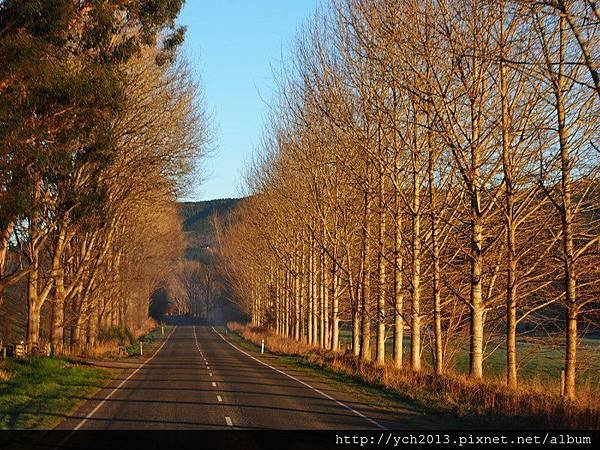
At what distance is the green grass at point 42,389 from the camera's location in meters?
16.5

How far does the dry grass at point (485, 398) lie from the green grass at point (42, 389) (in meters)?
9.24

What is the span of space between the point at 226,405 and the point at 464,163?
8.71 metres

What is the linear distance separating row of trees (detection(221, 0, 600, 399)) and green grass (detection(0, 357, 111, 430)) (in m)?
10.5

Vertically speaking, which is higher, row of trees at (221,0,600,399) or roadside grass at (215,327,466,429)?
row of trees at (221,0,600,399)

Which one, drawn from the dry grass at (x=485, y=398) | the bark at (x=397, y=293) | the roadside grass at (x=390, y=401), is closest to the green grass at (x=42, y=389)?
the roadside grass at (x=390, y=401)

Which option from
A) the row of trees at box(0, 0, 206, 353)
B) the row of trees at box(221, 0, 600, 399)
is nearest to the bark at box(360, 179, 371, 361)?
the row of trees at box(221, 0, 600, 399)

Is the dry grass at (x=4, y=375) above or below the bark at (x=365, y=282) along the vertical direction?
below

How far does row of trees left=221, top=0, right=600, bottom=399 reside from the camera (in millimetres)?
17328

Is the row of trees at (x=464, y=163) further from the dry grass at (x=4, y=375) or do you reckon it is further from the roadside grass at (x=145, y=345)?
the roadside grass at (x=145, y=345)

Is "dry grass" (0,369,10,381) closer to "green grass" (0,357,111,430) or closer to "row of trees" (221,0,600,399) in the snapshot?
"green grass" (0,357,111,430)

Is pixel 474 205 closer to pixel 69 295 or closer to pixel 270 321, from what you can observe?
pixel 69 295

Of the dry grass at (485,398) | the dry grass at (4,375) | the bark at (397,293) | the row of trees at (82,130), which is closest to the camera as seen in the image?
the dry grass at (485,398)

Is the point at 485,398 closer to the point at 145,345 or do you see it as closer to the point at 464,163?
the point at 464,163

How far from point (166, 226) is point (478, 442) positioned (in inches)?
2284
